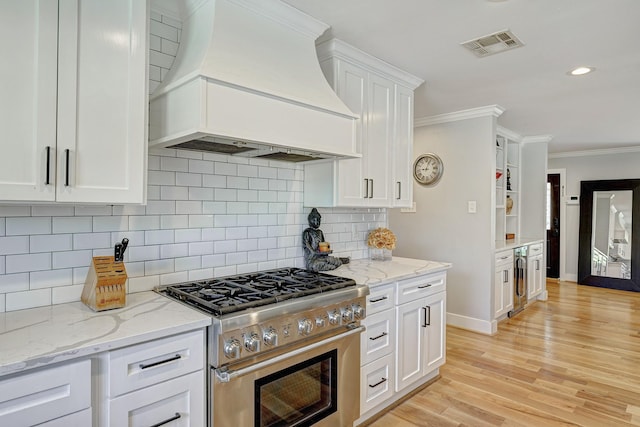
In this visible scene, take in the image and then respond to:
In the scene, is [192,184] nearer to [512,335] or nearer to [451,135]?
[451,135]

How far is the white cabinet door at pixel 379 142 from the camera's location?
2783 millimetres

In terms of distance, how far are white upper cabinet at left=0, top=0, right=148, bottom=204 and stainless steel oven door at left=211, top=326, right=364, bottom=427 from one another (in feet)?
2.91

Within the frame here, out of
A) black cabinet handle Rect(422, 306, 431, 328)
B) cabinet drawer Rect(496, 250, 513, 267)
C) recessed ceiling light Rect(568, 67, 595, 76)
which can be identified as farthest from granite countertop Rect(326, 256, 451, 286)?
recessed ceiling light Rect(568, 67, 595, 76)

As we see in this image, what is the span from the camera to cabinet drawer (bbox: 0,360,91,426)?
1102 mm

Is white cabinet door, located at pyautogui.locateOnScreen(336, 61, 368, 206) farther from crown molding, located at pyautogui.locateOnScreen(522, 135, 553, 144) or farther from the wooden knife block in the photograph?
crown molding, located at pyautogui.locateOnScreen(522, 135, 553, 144)

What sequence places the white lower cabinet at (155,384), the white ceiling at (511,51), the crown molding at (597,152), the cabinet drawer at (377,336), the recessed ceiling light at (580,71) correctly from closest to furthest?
the white lower cabinet at (155,384) → the white ceiling at (511,51) → the cabinet drawer at (377,336) → the recessed ceiling light at (580,71) → the crown molding at (597,152)

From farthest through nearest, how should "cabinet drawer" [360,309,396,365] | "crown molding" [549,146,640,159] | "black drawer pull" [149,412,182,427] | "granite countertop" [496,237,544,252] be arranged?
"crown molding" [549,146,640,159] < "granite countertop" [496,237,544,252] < "cabinet drawer" [360,309,396,365] < "black drawer pull" [149,412,182,427]

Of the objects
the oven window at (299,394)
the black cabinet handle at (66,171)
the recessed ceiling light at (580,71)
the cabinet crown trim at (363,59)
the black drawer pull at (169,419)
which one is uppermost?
the recessed ceiling light at (580,71)

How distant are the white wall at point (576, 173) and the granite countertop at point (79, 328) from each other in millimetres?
7500

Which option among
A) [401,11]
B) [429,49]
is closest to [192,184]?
[401,11]

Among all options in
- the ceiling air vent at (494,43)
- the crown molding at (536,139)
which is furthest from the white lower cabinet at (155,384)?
the crown molding at (536,139)

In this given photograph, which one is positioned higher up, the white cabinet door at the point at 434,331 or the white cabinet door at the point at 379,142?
the white cabinet door at the point at 379,142

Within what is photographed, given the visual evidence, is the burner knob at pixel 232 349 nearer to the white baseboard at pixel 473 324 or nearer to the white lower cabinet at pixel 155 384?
the white lower cabinet at pixel 155 384

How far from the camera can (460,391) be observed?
9.43 feet
